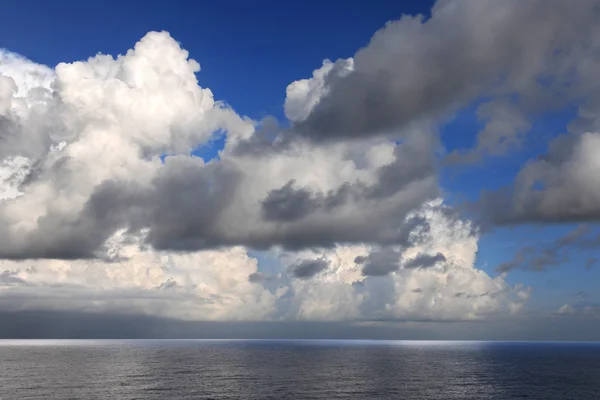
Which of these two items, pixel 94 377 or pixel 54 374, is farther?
pixel 54 374

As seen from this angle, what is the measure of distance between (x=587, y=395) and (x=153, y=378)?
132515 mm

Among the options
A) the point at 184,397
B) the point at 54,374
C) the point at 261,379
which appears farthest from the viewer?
the point at 54,374

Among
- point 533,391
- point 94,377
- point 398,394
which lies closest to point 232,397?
point 398,394

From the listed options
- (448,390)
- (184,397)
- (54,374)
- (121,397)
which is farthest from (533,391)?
(54,374)

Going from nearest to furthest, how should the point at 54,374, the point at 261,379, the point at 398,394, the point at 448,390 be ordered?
1. the point at 398,394
2. the point at 448,390
3. the point at 261,379
4. the point at 54,374

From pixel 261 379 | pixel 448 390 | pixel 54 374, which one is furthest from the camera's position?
pixel 54 374

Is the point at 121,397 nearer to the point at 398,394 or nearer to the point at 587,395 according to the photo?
the point at 398,394

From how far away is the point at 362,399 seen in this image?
124m

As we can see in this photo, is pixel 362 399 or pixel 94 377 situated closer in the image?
pixel 362 399

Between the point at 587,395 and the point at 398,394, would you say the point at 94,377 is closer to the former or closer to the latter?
the point at 398,394

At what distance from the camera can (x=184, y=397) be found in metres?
123

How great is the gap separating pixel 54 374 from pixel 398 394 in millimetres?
127479

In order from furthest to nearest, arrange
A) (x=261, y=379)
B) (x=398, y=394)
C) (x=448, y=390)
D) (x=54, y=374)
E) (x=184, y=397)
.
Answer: (x=54, y=374)
(x=261, y=379)
(x=448, y=390)
(x=398, y=394)
(x=184, y=397)

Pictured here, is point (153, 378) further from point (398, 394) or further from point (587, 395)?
point (587, 395)
